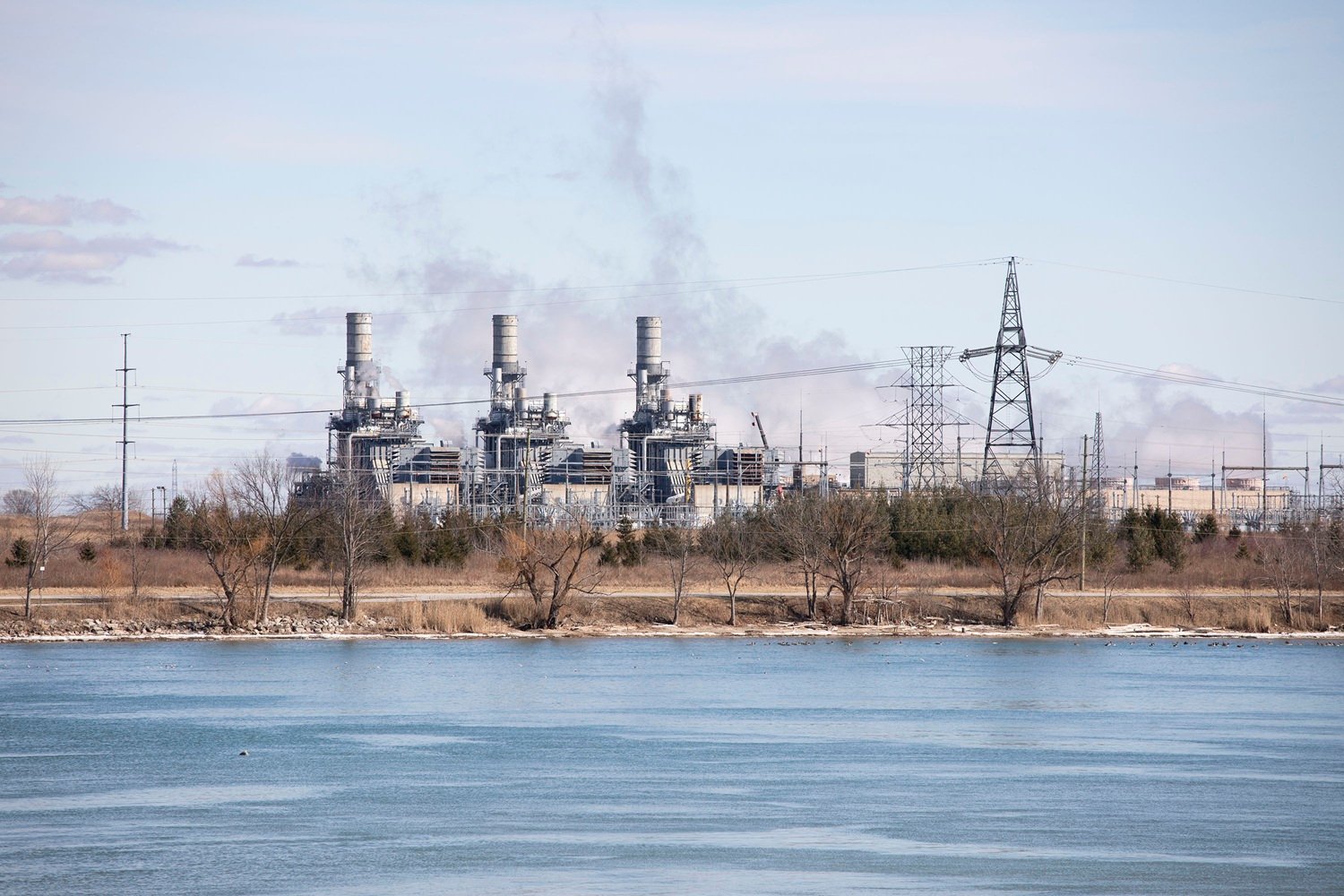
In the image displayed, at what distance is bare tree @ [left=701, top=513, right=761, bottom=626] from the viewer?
63.2 meters

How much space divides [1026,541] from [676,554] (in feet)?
48.9

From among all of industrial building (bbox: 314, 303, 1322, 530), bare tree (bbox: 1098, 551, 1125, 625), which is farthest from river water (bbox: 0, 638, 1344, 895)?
industrial building (bbox: 314, 303, 1322, 530)

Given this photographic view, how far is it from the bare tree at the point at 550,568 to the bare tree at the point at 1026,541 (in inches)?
631

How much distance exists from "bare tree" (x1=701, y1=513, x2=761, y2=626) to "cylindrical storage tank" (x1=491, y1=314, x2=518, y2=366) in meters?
30.6

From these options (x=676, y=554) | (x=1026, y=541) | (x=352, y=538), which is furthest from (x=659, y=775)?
(x=676, y=554)

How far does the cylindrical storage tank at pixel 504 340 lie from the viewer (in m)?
100

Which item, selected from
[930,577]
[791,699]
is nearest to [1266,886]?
[791,699]

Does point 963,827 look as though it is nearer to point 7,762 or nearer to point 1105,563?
point 7,762

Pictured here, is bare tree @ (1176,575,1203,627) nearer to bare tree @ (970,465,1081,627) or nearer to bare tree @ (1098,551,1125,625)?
bare tree @ (1098,551,1125,625)

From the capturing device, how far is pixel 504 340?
101m

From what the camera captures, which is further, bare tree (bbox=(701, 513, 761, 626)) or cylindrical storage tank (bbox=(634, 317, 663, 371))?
cylindrical storage tank (bbox=(634, 317, 663, 371))

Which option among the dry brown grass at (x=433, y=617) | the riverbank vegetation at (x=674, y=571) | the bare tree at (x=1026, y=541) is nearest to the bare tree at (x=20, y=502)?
the riverbank vegetation at (x=674, y=571)

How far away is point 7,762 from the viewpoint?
1196 inches

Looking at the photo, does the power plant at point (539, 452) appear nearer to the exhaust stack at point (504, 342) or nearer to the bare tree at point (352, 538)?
the exhaust stack at point (504, 342)
